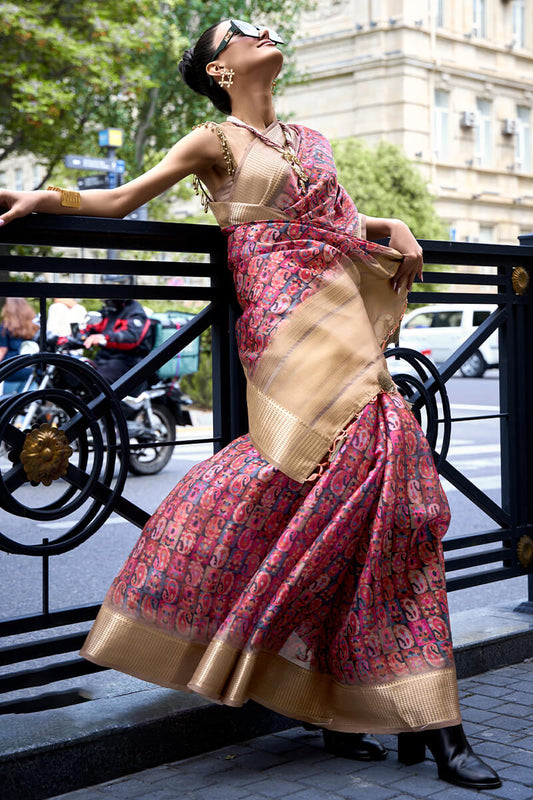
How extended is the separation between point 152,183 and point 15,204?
1.36ft

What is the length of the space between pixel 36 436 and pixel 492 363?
22728 mm

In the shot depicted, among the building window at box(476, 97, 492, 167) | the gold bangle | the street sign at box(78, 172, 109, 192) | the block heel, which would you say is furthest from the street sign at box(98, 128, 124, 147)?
the building window at box(476, 97, 492, 167)

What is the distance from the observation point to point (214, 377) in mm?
3535

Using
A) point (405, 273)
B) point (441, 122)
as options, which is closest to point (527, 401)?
point (405, 273)

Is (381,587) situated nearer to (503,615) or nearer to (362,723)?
(362,723)

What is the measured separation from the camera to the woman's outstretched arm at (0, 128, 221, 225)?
9.82 ft

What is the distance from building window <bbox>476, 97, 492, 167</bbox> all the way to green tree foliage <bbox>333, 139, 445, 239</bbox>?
7.35 meters

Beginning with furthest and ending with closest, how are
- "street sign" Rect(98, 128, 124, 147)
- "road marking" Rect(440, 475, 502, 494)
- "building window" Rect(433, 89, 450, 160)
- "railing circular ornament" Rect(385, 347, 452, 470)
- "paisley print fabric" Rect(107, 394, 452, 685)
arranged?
1. "building window" Rect(433, 89, 450, 160)
2. "street sign" Rect(98, 128, 124, 147)
3. "road marking" Rect(440, 475, 502, 494)
4. "railing circular ornament" Rect(385, 347, 452, 470)
5. "paisley print fabric" Rect(107, 394, 452, 685)

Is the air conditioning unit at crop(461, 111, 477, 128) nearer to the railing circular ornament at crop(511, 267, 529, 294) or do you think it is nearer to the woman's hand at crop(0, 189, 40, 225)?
the railing circular ornament at crop(511, 267, 529, 294)

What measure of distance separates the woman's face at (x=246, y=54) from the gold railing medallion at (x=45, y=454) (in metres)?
1.13

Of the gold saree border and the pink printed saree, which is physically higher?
the pink printed saree

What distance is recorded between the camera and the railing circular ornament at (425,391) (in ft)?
13.3

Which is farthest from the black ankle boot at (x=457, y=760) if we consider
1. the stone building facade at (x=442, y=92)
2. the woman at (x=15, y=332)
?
the stone building facade at (x=442, y=92)

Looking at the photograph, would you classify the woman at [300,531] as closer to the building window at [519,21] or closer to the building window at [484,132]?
the building window at [484,132]
